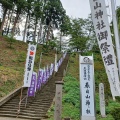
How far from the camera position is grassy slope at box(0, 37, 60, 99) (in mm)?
14411

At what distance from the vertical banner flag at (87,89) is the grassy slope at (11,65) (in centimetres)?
762

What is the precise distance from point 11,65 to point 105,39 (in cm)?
1723

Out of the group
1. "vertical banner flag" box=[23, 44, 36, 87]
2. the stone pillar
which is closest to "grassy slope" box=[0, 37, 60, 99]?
"vertical banner flag" box=[23, 44, 36, 87]

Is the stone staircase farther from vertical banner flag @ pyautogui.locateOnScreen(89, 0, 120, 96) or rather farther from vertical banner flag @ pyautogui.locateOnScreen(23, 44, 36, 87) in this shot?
vertical banner flag @ pyautogui.locateOnScreen(89, 0, 120, 96)

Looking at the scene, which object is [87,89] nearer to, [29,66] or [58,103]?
[58,103]

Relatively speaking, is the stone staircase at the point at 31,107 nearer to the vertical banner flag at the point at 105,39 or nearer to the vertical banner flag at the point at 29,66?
the vertical banner flag at the point at 29,66

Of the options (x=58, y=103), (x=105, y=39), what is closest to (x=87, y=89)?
(x=58, y=103)

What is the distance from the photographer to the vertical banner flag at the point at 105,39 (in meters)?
7.54

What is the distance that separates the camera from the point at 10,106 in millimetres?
11500

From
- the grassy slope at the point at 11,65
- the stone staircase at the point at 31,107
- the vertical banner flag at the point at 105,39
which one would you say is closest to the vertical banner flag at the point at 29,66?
the stone staircase at the point at 31,107

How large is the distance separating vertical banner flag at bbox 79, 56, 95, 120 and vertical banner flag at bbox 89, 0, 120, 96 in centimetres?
120

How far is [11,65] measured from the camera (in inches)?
908

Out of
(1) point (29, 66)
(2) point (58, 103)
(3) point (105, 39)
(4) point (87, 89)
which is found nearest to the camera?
(4) point (87, 89)

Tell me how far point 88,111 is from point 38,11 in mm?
33218
